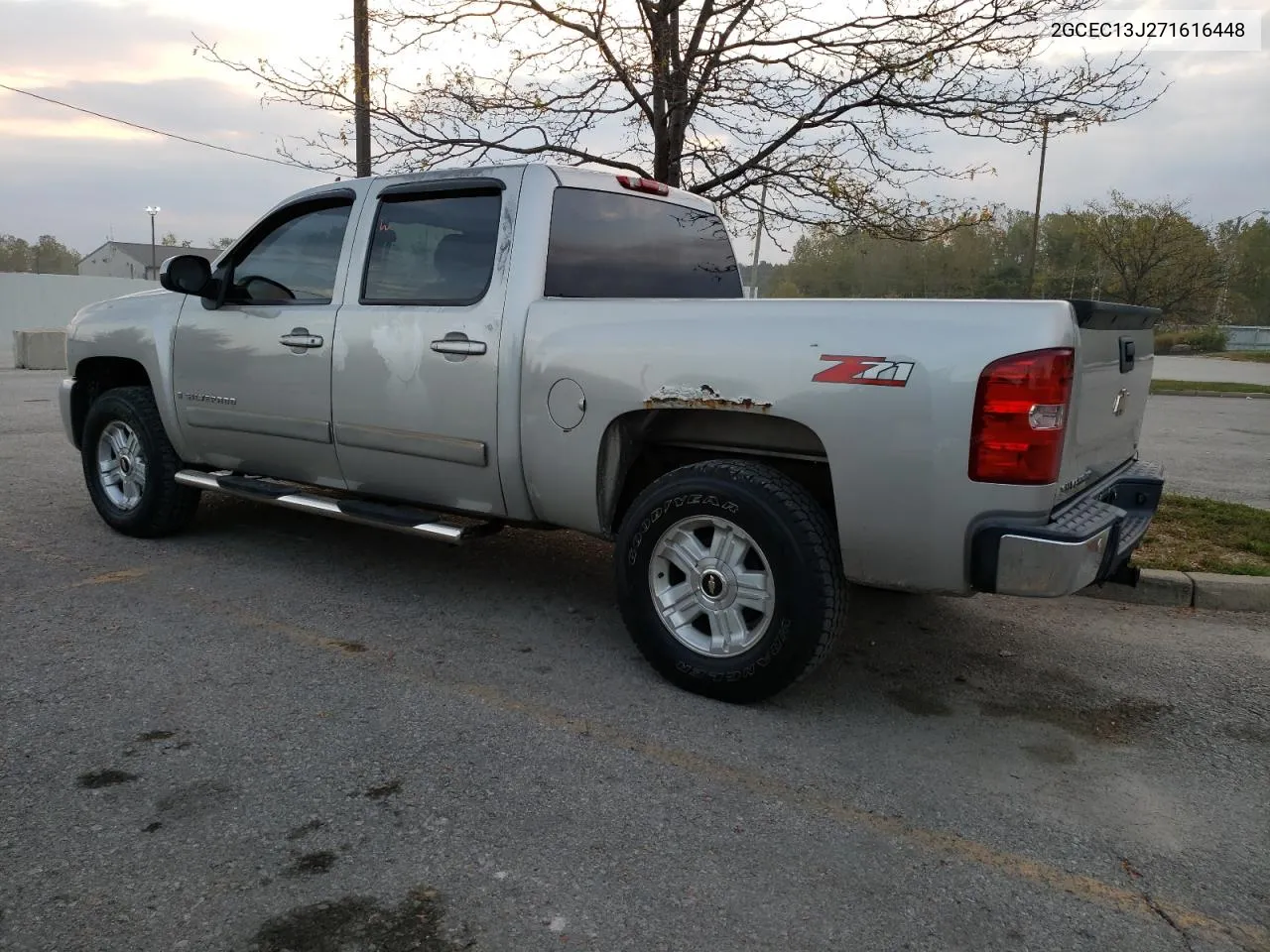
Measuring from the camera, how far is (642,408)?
373 cm

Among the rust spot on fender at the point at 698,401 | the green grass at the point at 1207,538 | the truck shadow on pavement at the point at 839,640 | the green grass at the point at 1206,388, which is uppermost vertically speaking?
the rust spot on fender at the point at 698,401

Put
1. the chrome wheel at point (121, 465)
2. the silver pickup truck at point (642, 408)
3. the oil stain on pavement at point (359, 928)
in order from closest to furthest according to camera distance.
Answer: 1. the oil stain on pavement at point (359, 928)
2. the silver pickup truck at point (642, 408)
3. the chrome wheel at point (121, 465)

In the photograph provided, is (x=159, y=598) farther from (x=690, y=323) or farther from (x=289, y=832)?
(x=690, y=323)

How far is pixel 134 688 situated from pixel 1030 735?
321 cm

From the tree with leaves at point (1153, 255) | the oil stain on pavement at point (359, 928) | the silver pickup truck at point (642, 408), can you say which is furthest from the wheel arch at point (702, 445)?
the tree with leaves at point (1153, 255)

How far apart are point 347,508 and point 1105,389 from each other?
323cm

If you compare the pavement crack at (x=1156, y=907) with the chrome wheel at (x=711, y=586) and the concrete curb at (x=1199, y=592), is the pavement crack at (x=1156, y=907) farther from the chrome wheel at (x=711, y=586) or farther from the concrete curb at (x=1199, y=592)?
Answer: the concrete curb at (x=1199, y=592)

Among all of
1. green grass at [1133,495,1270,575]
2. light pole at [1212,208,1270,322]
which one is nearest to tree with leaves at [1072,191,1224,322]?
light pole at [1212,208,1270,322]

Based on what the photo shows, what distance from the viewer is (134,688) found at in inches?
141

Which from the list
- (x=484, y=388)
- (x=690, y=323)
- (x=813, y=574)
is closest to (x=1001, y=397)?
(x=813, y=574)

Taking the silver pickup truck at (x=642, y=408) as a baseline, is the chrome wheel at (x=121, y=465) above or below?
below

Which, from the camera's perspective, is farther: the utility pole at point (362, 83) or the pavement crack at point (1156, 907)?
the utility pole at point (362, 83)

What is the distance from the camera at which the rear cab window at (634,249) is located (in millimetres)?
4332

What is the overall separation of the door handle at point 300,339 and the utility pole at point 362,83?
2705 millimetres
